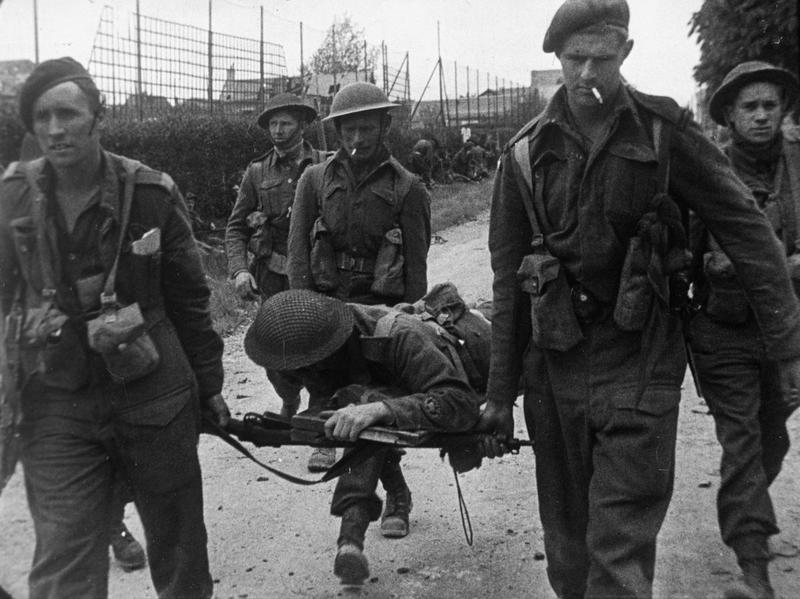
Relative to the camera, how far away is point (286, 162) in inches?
263

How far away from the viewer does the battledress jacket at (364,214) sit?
16.9ft

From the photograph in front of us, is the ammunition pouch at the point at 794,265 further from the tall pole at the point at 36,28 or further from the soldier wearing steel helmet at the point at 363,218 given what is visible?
the tall pole at the point at 36,28

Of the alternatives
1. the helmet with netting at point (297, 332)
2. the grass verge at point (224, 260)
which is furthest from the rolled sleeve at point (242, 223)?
the helmet with netting at point (297, 332)

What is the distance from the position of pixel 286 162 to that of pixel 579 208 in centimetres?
379

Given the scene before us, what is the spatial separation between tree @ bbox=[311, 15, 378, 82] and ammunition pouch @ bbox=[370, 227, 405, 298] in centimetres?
896

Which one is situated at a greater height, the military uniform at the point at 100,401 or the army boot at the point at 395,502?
the military uniform at the point at 100,401

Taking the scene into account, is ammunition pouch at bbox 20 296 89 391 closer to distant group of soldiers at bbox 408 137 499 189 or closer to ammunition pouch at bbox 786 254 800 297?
ammunition pouch at bbox 786 254 800 297

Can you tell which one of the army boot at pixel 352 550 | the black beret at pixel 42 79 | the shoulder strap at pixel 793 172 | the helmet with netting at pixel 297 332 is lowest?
the army boot at pixel 352 550

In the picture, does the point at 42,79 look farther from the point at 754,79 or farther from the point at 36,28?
the point at 754,79

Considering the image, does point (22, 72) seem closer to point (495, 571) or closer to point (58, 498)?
point (58, 498)

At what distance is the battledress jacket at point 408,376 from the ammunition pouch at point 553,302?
2.03 feet

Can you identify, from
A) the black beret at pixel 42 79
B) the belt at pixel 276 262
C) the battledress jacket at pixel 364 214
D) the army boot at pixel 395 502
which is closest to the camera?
the black beret at pixel 42 79

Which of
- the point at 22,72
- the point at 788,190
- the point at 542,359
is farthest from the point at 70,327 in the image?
the point at 788,190

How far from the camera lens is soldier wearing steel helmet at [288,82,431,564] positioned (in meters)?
5.10
